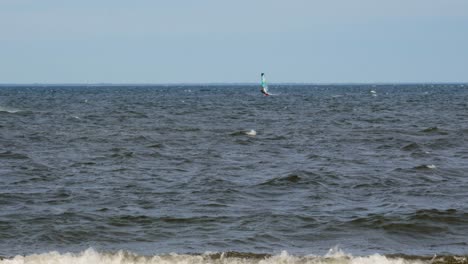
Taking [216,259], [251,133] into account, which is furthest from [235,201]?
[251,133]

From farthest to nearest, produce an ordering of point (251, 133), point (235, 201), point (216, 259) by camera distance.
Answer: point (251, 133), point (235, 201), point (216, 259)

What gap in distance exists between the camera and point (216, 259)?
512 inches

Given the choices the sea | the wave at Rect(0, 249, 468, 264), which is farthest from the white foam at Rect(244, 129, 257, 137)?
the wave at Rect(0, 249, 468, 264)

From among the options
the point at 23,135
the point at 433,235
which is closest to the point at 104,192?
the point at 433,235

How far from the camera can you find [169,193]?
19.2 metres

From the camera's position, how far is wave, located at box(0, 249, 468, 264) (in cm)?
1272

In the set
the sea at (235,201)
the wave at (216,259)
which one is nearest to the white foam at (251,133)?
the sea at (235,201)

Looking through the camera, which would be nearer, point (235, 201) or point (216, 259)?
point (216, 259)

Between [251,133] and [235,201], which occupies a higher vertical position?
[235,201]

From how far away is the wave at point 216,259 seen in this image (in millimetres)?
12719

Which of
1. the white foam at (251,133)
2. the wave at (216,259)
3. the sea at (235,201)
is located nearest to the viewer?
the wave at (216,259)

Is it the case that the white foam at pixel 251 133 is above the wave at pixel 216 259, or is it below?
below

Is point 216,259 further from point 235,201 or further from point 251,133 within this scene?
point 251,133

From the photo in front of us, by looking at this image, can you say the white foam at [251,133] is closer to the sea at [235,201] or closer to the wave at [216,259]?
the sea at [235,201]
